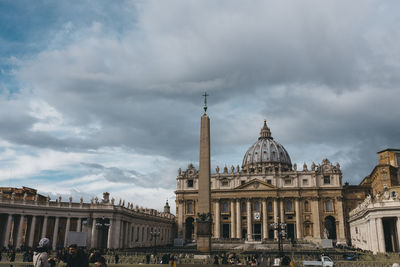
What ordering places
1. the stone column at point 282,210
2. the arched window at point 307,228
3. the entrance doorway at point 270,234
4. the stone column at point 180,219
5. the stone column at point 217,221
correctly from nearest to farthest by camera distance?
the arched window at point 307,228
the stone column at point 282,210
the entrance doorway at point 270,234
the stone column at point 217,221
the stone column at point 180,219

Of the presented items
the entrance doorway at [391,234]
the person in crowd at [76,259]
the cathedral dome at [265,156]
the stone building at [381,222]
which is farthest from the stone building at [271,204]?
the person in crowd at [76,259]

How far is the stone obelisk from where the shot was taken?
2820 cm

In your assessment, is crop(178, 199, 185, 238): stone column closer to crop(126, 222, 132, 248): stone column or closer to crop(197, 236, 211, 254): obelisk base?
crop(126, 222, 132, 248): stone column

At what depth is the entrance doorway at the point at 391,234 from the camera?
48812 mm

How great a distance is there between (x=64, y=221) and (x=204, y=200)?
1476 inches

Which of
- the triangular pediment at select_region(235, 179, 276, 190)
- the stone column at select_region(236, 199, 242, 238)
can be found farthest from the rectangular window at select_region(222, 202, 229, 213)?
the triangular pediment at select_region(235, 179, 276, 190)

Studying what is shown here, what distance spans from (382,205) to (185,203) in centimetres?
5453

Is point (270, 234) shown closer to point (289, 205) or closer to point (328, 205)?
point (289, 205)

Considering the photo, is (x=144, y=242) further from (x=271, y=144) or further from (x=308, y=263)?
(x=271, y=144)

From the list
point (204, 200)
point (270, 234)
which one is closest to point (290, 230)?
point (270, 234)

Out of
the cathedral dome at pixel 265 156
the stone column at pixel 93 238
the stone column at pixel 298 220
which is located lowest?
the stone column at pixel 93 238

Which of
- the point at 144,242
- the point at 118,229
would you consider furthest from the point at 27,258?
the point at 144,242

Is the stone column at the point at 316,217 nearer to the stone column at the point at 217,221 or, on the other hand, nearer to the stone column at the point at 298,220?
the stone column at the point at 298,220

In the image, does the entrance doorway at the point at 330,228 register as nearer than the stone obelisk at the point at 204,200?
No
